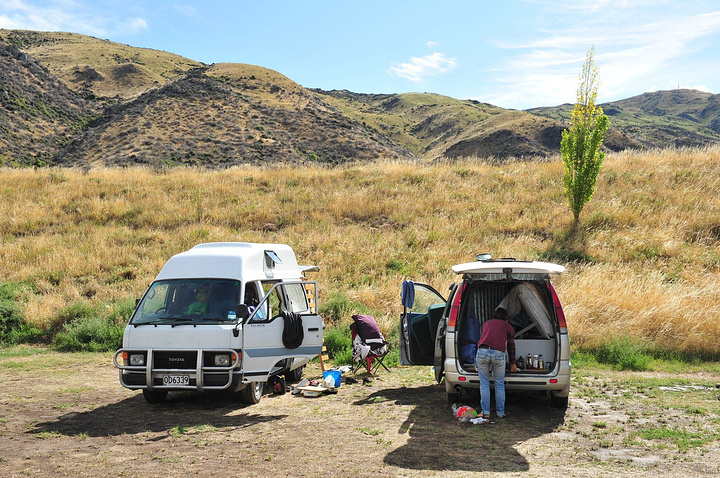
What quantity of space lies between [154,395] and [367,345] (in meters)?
4.08

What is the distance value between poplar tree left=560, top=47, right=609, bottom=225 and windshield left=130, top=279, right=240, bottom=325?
1659 centimetres

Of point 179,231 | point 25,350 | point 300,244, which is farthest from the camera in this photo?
point 179,231

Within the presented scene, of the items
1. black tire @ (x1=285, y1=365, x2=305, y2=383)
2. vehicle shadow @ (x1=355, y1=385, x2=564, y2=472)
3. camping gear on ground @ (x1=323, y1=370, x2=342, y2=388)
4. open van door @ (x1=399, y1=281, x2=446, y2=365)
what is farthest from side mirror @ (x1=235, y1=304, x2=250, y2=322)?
open van door @ (x1=399, y1=281, x2=446, y2=365)

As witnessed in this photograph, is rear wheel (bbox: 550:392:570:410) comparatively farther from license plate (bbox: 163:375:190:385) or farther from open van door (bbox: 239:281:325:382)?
license plate (bbox: 163:375:190:385)

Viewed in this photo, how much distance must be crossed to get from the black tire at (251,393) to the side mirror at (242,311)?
3.43 ft

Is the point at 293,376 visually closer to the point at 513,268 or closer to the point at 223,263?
the point at 223,263

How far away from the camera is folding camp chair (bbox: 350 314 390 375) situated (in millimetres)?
10938

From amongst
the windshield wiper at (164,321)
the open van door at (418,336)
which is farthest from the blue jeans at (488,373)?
the windshield wiper at (164,321)

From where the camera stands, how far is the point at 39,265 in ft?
65.2

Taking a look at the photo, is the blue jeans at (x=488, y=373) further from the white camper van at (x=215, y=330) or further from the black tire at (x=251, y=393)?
the black tire at (x=251, y=393)

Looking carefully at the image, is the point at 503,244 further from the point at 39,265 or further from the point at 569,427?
the point at 39,265

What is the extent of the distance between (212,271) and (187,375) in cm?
179

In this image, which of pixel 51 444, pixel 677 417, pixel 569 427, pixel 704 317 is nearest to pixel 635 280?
pixel 704 317

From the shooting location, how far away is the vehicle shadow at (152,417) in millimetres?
7254
